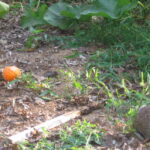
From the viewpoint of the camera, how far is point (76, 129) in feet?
8.91

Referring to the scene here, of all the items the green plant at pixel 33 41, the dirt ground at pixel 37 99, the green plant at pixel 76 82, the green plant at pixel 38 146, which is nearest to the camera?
the green plant at pixel 38 146

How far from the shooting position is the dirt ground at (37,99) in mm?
2775

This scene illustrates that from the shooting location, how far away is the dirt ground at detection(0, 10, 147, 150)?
2.77 m

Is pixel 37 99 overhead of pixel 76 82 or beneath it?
beneath

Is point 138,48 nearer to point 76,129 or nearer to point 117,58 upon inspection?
point 117,58

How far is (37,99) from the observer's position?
10.9 feet

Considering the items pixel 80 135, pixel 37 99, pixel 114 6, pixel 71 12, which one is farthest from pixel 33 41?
pixel 80 135

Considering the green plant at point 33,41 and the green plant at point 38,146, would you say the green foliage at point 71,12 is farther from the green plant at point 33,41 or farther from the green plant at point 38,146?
the green plant at point 38,146

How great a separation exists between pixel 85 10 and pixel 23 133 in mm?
2239

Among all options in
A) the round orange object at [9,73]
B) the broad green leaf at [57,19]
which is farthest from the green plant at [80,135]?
the broad green leaf at [57,19]

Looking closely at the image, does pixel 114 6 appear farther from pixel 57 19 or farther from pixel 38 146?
pixel 38 146

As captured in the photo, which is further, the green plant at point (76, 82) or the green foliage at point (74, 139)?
the green plant at point (76, 82)

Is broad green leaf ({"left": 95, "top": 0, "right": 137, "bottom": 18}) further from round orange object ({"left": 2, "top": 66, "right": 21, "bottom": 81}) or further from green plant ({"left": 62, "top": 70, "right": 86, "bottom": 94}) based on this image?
round orange object ({"left": 2, "top": 66, "right": 21, "bottom": 81})

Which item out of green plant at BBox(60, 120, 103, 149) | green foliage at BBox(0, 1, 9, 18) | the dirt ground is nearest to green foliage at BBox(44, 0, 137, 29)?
the dirt ground
